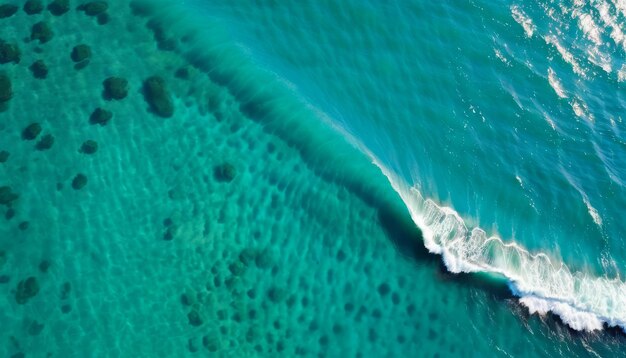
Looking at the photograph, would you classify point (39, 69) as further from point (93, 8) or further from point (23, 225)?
point (23, 225)

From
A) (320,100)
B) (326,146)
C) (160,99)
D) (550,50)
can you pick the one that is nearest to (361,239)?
(326,146)

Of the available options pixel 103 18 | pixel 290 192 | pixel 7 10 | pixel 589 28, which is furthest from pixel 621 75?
pixel 7 10

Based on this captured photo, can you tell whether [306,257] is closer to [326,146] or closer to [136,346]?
[326,146]

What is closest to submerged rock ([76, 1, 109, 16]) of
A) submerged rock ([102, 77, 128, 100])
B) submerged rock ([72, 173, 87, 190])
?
submerged rock ([102, 77, 128, 100])

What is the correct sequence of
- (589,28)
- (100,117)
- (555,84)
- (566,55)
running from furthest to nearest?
(589,28)
(566,55)
(555,84)
(100,117)

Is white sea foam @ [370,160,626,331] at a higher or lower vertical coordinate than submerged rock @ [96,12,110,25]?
lower

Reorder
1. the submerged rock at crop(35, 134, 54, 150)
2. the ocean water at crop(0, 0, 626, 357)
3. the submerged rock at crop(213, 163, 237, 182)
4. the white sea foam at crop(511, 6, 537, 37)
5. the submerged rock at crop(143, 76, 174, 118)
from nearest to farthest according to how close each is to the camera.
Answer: the ocean water at crop(0, 0, 626, 357)
the submerged rock at crop(35, 134, 54, 150)
the submerged rock at crop(213, 163, 237, 182)
the submerged rock at crop(143, 76, 174, 118)
the white sea foam at crop(511, 6, 537, 37)

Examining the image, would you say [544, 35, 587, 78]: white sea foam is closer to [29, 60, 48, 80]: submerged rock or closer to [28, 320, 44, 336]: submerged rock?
[29, 60, 48, 80]: submerged rock

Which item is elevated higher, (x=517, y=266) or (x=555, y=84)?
(x=555, y=84)
